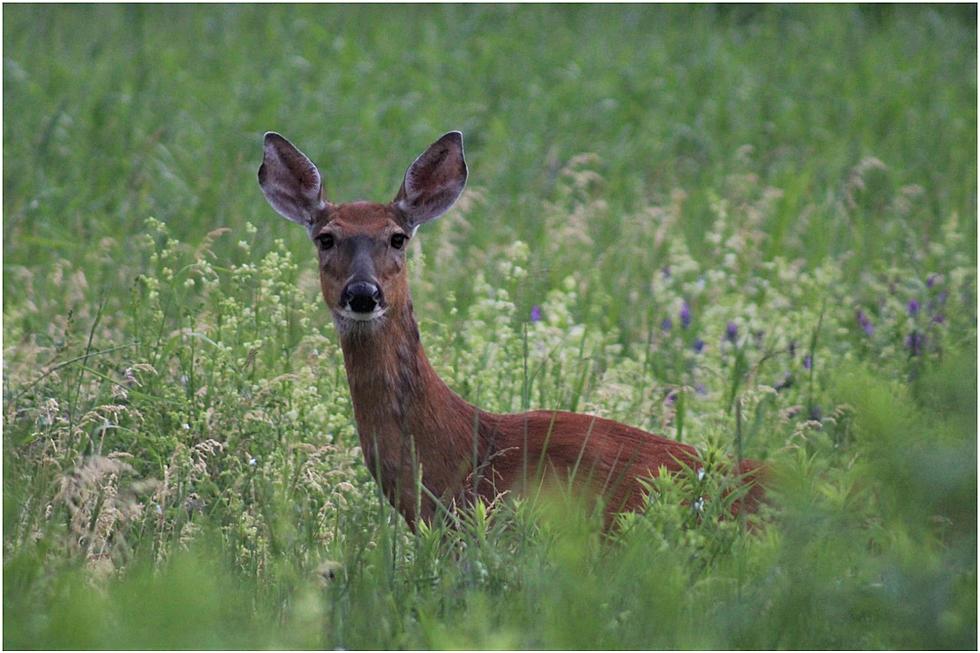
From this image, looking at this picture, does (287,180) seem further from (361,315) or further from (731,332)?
(731,332)

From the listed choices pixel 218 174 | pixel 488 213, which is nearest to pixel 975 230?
pixel 488 213

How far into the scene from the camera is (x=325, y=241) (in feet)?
16.0

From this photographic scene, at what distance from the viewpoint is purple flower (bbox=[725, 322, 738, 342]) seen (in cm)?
641

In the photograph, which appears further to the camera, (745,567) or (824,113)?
(824,113)

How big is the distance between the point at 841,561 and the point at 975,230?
5.59 m

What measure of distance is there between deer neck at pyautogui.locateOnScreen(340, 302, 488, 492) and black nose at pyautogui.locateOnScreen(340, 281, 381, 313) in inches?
3.6

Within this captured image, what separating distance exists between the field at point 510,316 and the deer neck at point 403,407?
16 cm

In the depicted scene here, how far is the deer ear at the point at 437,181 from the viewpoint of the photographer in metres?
5.16

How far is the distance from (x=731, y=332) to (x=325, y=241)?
7.04 ft

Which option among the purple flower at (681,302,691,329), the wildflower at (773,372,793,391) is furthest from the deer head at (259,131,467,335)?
the purple flower at (681,302,691,329)

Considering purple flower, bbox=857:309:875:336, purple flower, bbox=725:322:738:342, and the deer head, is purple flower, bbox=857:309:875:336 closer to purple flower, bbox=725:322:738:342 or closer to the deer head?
purple flower, bbox=725:322:738:342

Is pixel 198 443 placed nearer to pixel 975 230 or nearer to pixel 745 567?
pixel 745 567

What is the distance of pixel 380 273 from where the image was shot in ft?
15.5

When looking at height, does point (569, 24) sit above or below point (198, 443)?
above
